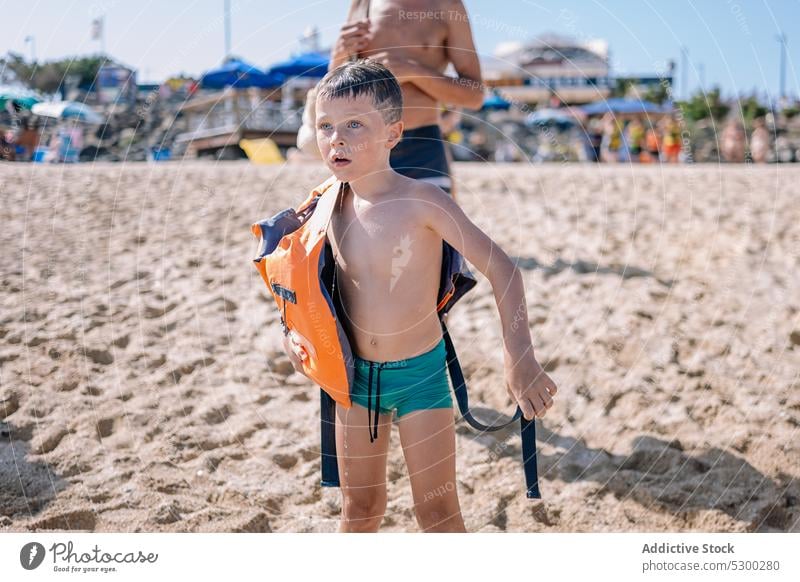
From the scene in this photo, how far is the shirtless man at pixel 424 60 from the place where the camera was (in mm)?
3717

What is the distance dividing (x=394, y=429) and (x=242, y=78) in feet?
29.0

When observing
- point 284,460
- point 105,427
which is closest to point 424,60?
point 284,460

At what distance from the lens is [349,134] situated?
2408 millimetres

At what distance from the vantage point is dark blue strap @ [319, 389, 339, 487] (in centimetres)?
279

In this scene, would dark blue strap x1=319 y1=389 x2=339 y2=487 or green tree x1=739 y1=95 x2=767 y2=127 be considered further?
green tree x1=739 y1=95 x2=767 y2=127

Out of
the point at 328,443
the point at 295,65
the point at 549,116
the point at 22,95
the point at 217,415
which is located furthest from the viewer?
the point at 549,116

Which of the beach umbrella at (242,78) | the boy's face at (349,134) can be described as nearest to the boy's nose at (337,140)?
the boy's face at (349,134)

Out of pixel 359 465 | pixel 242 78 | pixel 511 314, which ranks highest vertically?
pixel 242 78

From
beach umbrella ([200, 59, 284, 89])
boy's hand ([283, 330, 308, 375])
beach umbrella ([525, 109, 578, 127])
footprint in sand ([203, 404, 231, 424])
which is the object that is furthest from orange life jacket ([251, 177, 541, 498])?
beach umbrella ([525, 109, 578, 127])

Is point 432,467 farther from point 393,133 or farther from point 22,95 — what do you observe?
point 22,95

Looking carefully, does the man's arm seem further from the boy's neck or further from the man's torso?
the boy's neck

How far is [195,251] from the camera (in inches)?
268

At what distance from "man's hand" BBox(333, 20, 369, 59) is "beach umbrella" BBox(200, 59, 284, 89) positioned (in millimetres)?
7582

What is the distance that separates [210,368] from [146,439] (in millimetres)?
855
